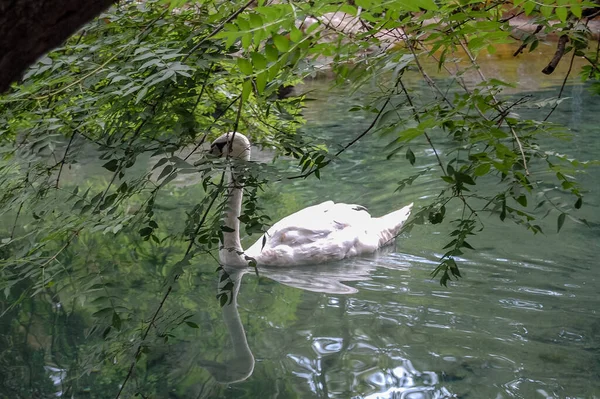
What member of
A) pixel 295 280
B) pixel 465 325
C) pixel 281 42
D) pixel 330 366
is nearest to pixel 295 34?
pixel 281 42

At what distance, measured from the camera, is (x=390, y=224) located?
6582mm

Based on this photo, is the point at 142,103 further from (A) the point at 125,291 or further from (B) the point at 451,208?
(B) the point at 451,208

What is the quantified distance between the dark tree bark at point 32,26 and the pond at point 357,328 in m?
1.74

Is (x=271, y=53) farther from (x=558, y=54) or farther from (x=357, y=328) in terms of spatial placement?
(x=357, y=328)

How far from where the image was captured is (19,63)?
89 cm

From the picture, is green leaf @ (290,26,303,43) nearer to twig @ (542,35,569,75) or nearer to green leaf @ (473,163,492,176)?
green leaf @ (473,163,492,176)

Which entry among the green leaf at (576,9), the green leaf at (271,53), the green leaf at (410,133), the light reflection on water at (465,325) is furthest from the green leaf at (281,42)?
the light reflection on water at (465,325)

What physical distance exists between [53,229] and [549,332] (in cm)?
306

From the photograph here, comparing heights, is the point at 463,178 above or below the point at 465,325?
above

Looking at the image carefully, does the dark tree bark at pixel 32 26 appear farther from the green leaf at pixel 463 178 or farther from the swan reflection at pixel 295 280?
the swan reflection at pixel 295 280

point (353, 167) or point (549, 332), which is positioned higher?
point (549, 332)

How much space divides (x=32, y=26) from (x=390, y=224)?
5848mm

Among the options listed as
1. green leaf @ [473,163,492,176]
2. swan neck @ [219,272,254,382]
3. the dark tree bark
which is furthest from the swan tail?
the dark tree bark

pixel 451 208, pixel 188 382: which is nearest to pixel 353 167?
pixel 451 208
